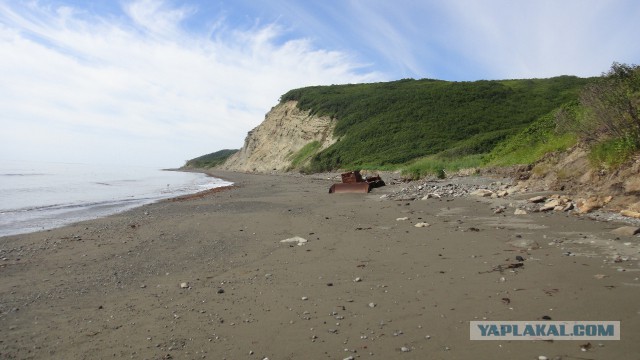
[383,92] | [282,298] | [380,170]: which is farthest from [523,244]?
[383,92]

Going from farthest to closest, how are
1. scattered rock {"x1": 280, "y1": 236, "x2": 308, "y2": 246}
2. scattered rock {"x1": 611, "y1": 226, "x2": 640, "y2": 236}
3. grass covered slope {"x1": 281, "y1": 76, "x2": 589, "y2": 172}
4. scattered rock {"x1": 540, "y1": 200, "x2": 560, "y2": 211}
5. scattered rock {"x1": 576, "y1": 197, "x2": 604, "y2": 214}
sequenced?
grass covered slope {"x1": 281, "y1": 76, "x2": 589, "y2": 172}, scattered rock {"x1": 540, "y1": 200, "x2": 560, "y2": 211}, scattered rock {"x1": 576, "y1": 197, "x2": 604, "y2": 214}, scattered rock {"x1": 280, "y1": 236, "x2": 308, "y2": 246}, scattered rock {"x1": 611, "y1": 226, "x2": 640, "y2": 236}

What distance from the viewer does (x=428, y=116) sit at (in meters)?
53.9

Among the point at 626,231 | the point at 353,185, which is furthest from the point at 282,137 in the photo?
the point at 626,231

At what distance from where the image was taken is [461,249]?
7.15 metres

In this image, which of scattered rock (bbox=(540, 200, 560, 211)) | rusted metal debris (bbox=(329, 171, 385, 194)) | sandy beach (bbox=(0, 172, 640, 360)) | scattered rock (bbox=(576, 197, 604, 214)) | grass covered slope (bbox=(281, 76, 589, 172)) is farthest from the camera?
grass covered slope (bbox=(281, 76, 589, 172))

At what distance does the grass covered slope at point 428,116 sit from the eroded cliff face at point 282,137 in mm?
2345

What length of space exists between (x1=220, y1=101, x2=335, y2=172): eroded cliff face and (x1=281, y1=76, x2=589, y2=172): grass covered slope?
2.35 metres

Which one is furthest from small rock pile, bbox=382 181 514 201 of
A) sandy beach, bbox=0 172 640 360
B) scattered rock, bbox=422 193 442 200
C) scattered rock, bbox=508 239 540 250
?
scattered rock, bbox=508 239 540 250

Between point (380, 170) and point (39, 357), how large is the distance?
3294 cm

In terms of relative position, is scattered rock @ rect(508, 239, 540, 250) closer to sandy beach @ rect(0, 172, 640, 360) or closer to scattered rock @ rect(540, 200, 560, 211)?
sandy beach @ rect(0, 172, 640, 360)

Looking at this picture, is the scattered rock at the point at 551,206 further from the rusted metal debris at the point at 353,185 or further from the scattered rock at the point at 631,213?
the rusted metal debris at the point at 353,185

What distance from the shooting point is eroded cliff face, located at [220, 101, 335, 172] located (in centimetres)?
6444

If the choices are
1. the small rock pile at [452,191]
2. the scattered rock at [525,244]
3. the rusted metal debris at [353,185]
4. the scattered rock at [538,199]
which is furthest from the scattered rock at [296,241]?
the rusted metal debris at [353,185]

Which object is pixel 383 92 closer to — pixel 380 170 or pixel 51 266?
pixel 380 170
